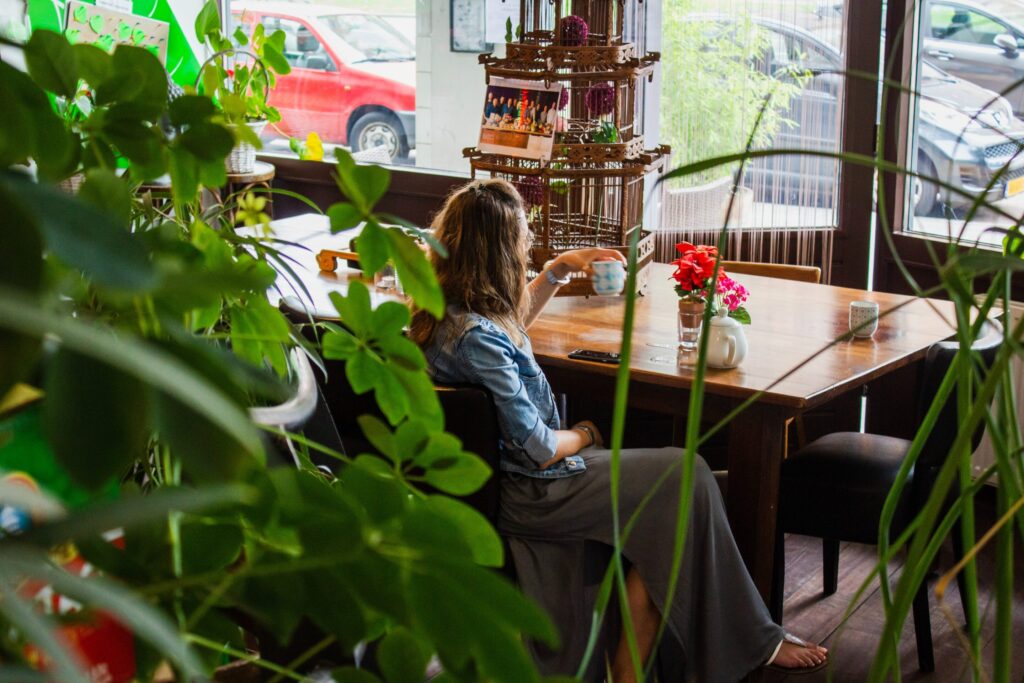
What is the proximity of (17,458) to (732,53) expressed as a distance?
3.96m

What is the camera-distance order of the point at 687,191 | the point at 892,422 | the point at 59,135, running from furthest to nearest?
1. the point at 687,191
2. the point at 892,422
3. the point at 59,135

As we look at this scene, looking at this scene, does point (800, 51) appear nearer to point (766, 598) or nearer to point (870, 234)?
point (870, 234)

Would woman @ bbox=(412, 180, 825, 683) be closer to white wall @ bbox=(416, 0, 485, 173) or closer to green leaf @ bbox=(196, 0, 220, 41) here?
green leaf @ bbox=(196, 0, 220, 41)

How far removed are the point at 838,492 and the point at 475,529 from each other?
235 cm

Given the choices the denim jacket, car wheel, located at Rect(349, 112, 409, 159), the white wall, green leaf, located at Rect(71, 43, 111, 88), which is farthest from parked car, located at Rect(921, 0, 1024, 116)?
green leaf, located at Rect(71, 43, 111, 88)

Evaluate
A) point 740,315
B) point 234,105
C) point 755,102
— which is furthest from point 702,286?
point 234,105

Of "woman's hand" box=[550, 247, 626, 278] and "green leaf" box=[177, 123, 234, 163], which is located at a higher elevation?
"green leaf" box=[177, 123, 234, 163]

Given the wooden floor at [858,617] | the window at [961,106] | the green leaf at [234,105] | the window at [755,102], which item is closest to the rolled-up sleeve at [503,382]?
the wooden floor at [858,617]

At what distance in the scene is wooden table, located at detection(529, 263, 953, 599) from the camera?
2.56 metres

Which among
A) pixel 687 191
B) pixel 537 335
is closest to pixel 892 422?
pixel 687 191

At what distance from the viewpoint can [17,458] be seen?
2.02 ft

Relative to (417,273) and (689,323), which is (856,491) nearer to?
(689,323)

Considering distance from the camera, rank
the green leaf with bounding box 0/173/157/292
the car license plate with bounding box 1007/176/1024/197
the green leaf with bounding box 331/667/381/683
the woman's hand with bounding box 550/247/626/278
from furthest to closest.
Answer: the car license plate with bounding box 1007/176/1024/197 < the woman's hand with bounding box 550/247/626/278 < the green leaf with bounding box 331/667/381/683 < the green leaf with bounding box 0/173/157/292

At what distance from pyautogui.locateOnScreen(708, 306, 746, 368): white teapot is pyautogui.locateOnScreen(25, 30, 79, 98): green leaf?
219 cm
